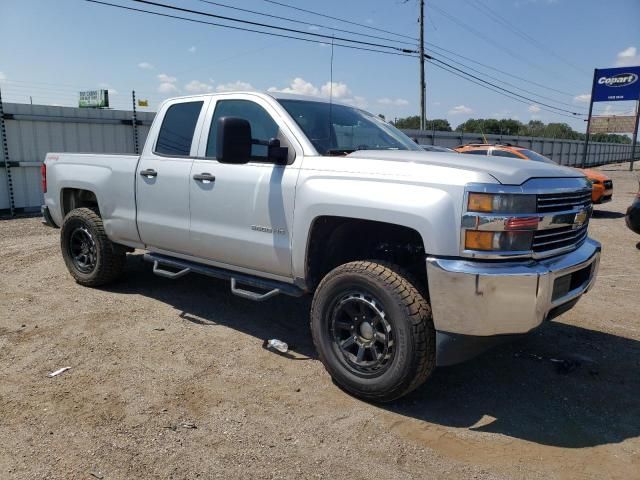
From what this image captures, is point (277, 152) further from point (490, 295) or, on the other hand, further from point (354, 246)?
point (490, 295)

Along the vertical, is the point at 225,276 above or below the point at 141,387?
above

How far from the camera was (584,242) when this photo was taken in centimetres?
379

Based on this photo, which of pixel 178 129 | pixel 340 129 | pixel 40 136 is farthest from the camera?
pixel 40 136

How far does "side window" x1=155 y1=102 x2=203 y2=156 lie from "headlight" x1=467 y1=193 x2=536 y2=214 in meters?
2.71

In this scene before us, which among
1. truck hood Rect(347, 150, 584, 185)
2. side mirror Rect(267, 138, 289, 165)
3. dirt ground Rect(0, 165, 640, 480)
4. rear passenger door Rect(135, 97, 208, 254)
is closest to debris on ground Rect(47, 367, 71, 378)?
dirt ground Rect(0, 165, 640, 480)

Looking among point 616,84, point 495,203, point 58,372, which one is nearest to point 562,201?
point 495,203

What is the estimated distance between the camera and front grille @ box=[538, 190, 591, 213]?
10.1ft

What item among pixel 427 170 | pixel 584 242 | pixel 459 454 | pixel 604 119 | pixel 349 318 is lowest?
pixel 459 454

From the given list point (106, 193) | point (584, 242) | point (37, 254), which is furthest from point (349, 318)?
point (37, 254)

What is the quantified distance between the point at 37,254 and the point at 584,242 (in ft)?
23.4

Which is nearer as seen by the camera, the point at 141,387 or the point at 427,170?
the point at 427,170

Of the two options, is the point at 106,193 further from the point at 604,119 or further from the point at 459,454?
the point at 604,119

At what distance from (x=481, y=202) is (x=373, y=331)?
110cm

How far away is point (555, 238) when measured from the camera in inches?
128
